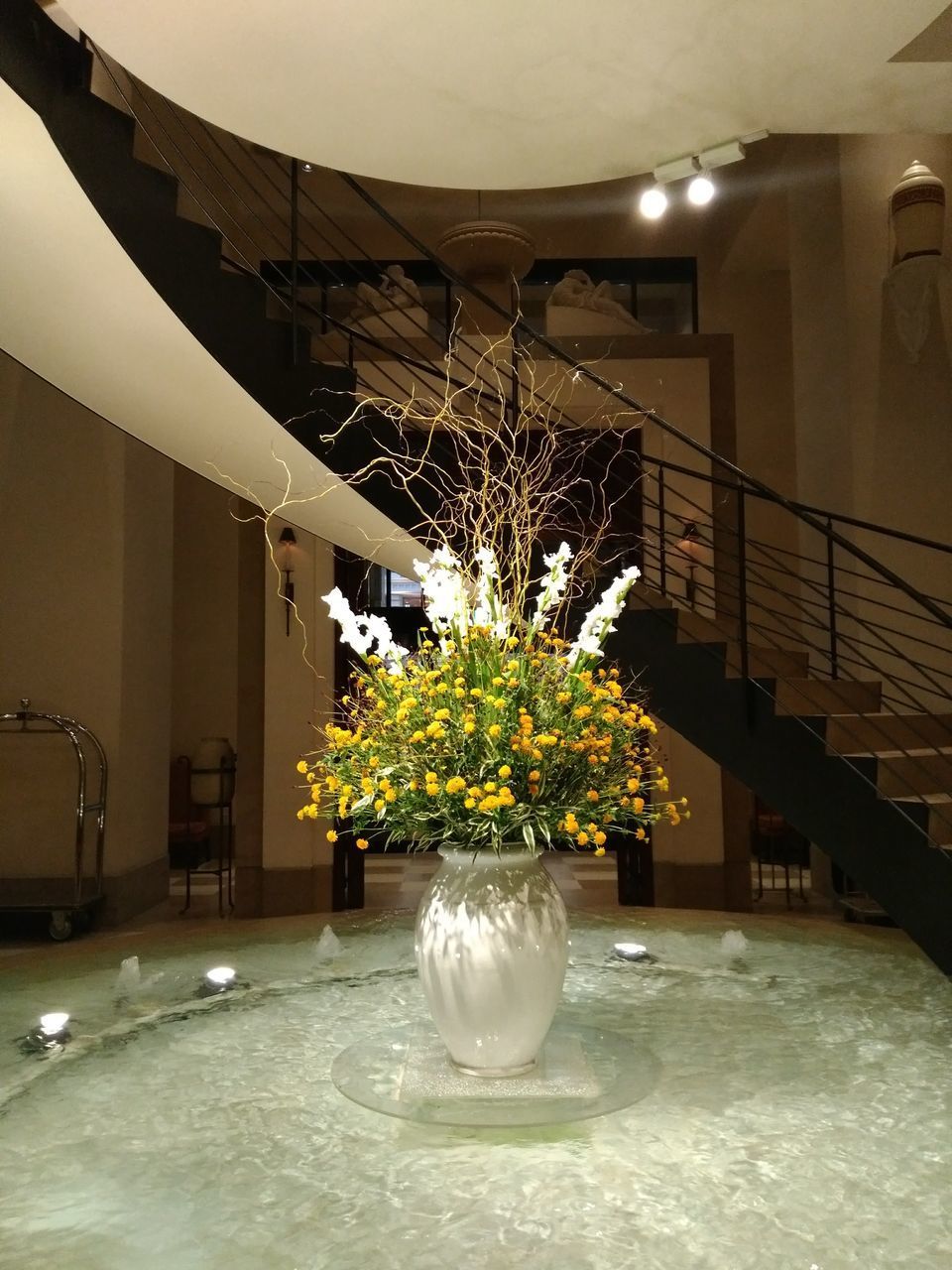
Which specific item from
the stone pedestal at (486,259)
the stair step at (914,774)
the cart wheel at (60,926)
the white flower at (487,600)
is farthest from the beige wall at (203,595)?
the white flower at (487,600)

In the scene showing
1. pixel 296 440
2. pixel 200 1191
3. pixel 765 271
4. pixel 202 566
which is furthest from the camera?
pixel 202 566

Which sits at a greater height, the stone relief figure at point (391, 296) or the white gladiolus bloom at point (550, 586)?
the stone relief figure at point (391, 296)

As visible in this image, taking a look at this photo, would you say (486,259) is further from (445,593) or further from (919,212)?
(445,593)

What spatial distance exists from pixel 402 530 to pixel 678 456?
8.90ft

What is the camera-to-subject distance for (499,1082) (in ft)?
7.86

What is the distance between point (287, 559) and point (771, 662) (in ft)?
11.5

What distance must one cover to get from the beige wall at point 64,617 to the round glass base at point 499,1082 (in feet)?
13.9

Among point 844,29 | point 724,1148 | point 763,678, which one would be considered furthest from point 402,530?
point 724,1148

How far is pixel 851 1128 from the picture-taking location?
7.42 ft

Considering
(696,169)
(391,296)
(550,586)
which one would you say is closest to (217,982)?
(550,586)

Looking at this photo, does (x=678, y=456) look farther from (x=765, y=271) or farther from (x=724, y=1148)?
(x=724, y=1148)

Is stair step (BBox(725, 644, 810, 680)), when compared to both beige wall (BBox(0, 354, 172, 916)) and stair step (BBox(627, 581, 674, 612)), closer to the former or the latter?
stair step (BBox(627, 581, 674, 612))

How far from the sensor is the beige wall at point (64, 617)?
6.39 metres

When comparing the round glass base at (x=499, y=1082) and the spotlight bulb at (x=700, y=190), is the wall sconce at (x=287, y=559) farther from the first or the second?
the round glass base at (x=499, y=1082)
